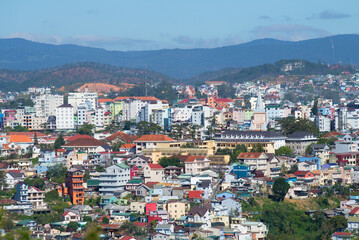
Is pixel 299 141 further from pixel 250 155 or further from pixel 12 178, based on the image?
pixel 12 178

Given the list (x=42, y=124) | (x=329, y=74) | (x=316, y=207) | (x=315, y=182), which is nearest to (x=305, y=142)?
(x=315, y=182)

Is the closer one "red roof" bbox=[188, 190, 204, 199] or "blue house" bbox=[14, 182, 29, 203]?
"blue house" bbox=[14, 182, 29, 203]

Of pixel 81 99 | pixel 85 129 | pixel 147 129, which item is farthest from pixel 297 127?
pixel 81 99

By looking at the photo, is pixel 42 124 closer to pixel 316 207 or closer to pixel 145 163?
pixel 145 163

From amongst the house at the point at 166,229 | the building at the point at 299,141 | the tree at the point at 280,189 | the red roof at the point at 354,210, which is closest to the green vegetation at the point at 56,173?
the house at the point at 166,229

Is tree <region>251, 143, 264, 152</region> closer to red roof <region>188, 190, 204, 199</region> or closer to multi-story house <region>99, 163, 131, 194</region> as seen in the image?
red roof <region>188, 190, 204, 199</region>

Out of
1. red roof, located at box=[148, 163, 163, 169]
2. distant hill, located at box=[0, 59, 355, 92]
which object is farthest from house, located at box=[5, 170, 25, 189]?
distant hill, located at box=[0, 59, 355, 92]

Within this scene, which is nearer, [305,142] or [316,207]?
[316,207]
